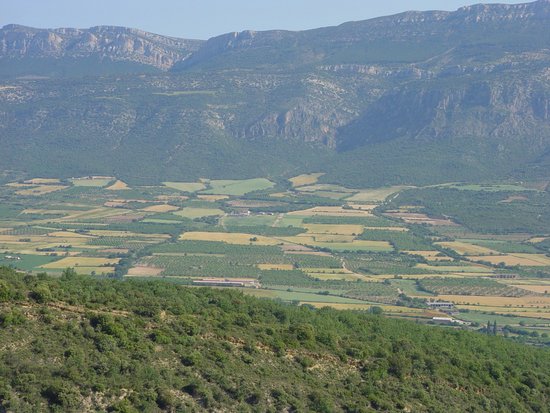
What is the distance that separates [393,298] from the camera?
9544 centimetres

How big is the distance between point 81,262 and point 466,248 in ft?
147

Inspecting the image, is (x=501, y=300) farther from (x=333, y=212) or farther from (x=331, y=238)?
(x=333, y=212)

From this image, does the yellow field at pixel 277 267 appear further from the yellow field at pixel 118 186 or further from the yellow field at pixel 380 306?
the yellow field at pixel 118 186

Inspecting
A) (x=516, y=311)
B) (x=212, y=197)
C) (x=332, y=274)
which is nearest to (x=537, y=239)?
(x=332, y=274)

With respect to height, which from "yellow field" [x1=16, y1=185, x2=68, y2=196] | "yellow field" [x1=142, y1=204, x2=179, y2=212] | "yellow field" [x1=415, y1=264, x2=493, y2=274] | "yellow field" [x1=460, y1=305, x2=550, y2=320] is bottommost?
"yellow field" [x1=16, y1=185, x2=68, y2=196]

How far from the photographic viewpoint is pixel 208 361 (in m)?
39.3

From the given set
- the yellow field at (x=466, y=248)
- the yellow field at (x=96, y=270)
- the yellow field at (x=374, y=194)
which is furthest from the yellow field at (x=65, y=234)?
the yellow field at (x=374, y=194)

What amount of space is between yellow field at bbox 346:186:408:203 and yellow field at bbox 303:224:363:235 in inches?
1143

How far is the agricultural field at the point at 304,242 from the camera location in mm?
99250

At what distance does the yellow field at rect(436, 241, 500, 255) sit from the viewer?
126m

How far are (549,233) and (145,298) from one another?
103m

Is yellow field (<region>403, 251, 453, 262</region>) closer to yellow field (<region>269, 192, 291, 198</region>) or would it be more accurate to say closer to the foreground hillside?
yellow field (<region>269, 192, 291, 198</region>)

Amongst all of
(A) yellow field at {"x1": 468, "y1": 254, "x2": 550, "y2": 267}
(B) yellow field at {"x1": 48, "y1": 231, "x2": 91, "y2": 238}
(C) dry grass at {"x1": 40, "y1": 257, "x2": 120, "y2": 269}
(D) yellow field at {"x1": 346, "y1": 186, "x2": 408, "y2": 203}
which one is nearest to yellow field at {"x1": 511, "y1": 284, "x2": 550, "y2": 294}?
(A) yellow field at {"x1": 468, "y1": 254, "x2": 550, "y2": 267}

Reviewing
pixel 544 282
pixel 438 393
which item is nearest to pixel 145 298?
pixel 438 393
